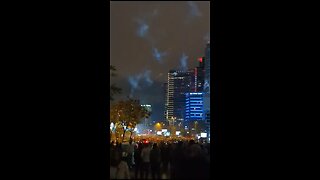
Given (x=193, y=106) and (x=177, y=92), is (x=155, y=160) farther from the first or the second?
(x=177, y=92)

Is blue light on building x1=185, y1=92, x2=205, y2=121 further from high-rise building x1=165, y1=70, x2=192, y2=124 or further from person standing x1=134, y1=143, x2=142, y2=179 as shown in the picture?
person standing x1=134, y1=143, x2=142, y2=179

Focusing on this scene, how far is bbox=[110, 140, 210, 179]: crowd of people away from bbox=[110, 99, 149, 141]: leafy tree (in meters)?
8.35

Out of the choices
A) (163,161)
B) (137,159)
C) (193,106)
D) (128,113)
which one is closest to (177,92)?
(193,106)

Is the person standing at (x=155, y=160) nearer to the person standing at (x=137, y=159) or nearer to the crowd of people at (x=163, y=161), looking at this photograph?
the crowd of people at (x=163, y=161)

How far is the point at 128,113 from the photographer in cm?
1688

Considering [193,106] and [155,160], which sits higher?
[193,106]

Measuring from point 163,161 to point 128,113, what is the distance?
10128 millimetres

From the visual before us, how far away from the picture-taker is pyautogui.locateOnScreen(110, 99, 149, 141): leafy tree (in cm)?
1619

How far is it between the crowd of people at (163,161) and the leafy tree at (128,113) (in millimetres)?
8347

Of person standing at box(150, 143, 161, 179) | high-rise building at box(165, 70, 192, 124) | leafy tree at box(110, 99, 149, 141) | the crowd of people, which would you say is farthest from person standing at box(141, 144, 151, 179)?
leafy tree at box(110, 99, 149, 141)
